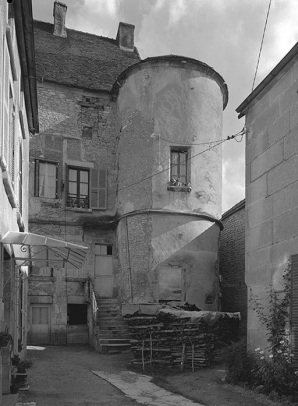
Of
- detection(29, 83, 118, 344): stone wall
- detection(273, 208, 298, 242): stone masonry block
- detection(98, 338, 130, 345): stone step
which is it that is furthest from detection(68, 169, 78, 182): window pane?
detection(273, 208, 298, 242): stone masonry block

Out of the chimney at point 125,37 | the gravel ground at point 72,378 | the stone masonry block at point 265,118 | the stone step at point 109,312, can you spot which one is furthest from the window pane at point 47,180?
the stone masonry block at point 265,118

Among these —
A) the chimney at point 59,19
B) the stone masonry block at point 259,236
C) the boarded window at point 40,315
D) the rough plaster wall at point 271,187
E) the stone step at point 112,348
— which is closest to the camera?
the rough plaster wall at point 271,187

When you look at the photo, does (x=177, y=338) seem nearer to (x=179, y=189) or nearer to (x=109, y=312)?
(x=109, y=312)

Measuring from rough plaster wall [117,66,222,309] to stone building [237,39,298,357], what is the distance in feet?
24.2

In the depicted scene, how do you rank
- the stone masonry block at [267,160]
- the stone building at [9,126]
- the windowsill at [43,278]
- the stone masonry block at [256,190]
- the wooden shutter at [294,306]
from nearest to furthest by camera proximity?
1. the stone building at [9,126]
2. the wooden shutter at [294,306]
3. the stone masonry block at [267,160]
4. the stone masonry block at [256,190]
5. the windowsill at [43,278]

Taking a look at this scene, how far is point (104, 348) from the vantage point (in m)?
16.8

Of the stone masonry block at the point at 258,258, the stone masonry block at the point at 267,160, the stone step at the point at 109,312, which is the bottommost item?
the stone step at the point at 109,312

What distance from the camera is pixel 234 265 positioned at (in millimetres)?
20969

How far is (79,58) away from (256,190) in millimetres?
14654

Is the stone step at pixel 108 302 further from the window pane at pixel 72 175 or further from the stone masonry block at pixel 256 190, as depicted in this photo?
the stone masonry block at pixel 256 190

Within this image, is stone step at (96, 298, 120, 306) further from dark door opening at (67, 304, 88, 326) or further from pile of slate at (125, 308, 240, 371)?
pile of slate at (125, 308, 240, 371)

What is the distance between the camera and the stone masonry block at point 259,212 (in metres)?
10.7

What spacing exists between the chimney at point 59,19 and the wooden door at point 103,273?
10.4 meters

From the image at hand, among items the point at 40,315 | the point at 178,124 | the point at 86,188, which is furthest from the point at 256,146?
the point at 40,315
